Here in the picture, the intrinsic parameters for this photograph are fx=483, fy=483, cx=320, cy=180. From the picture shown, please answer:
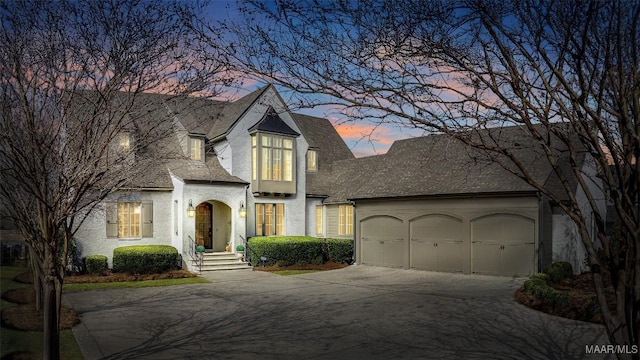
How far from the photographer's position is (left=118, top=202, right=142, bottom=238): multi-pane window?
21.4m

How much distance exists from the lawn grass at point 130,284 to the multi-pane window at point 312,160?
36.7ft

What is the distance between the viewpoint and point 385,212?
75.7 feet

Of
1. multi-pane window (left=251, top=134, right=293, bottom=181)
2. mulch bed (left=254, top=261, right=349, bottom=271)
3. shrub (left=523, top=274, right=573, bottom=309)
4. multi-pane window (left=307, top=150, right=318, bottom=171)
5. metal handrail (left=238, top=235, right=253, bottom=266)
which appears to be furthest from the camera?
multi-pane window (left=307, top=150, right=318, bottom=171)

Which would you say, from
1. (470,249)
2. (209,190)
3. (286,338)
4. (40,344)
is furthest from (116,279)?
(470,249)

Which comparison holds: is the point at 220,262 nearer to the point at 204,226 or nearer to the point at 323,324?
the point at 204,226

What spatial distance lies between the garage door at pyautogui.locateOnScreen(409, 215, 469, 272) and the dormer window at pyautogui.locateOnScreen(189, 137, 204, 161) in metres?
10.8

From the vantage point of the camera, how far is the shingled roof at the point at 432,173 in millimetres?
19141

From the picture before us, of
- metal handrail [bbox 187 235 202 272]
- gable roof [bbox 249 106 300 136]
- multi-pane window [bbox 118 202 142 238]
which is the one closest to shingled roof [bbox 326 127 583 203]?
gable roof [bbox 249 106 300 136]

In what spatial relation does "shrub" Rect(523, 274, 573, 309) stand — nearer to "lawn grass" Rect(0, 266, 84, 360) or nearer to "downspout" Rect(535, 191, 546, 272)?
"downspout" Rect(535, 191, 546, 272)

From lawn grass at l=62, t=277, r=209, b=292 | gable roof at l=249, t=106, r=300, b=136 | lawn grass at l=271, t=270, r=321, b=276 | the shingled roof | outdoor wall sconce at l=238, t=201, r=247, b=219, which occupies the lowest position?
lawn grass at l=271, t=270, r=321, b=276

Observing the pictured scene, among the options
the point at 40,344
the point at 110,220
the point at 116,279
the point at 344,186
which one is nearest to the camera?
the point at 40,344

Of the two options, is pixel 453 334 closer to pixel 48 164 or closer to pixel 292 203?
pixel 48 164

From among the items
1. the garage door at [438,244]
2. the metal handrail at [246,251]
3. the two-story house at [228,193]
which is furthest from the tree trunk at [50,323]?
the garage door at [438,244]

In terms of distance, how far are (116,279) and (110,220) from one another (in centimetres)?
340
